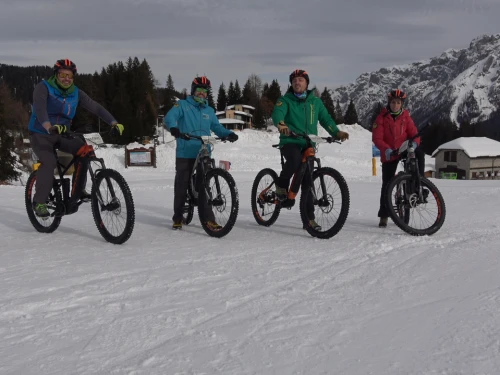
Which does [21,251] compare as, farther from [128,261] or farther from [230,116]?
[230,116]

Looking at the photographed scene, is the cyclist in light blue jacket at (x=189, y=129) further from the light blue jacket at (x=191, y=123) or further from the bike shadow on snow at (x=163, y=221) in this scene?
the bike shadow on snow at (x=163, y=221)

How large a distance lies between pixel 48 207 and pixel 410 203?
4.58 metres

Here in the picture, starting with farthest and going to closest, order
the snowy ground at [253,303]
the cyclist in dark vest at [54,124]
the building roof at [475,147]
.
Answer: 1. the building roof at [475,147]
2. the cyclist in dark vest at [54,124]
3. the snowy ground at [253,303]

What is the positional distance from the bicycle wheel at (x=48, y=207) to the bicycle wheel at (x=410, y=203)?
414 cm

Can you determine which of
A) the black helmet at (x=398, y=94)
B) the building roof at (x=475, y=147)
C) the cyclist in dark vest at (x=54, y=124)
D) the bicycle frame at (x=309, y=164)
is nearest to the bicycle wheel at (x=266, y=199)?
the bicycle frame at (x=309, y=164)

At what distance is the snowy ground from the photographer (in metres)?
2.46

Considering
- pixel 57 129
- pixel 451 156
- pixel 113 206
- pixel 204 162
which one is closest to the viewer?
pixel 57 129

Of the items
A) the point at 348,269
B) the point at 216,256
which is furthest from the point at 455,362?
the point at 216,256

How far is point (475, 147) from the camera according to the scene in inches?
2351

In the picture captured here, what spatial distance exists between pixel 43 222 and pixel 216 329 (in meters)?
4.49

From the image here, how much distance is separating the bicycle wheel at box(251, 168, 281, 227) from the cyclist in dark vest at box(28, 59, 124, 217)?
7.02ft

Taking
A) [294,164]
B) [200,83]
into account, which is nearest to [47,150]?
[200,83]

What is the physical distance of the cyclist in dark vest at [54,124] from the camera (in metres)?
5.55

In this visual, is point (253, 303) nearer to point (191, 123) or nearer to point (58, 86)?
point (191, 123)
